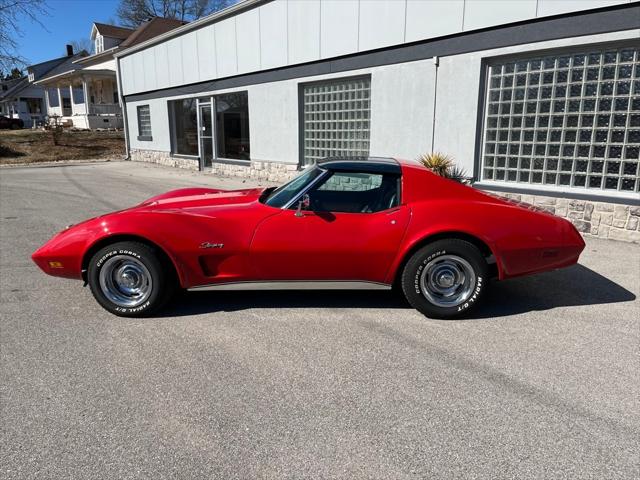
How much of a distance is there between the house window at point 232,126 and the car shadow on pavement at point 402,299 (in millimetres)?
10225

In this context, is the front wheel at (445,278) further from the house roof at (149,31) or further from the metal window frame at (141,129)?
the house roof at (149,31)

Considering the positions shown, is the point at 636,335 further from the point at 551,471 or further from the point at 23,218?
the point at 23,218

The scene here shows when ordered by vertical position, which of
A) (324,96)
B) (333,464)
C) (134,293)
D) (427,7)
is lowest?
(333,464)

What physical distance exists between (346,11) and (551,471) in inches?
385

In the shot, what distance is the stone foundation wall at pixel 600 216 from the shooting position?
21.8 ft

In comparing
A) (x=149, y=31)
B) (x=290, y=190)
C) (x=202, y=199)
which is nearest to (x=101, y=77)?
(x=149, y=31)

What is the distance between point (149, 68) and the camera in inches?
744

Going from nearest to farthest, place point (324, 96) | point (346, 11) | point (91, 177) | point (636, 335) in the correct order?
1. point (636, 335)
2. point (346, 11)
3. point (324, 96)
4. point (91, 177)

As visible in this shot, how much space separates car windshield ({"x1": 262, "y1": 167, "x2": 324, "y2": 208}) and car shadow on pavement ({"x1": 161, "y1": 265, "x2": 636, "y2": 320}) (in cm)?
96

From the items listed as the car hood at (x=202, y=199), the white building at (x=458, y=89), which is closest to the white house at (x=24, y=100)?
the white building at (x=458, y=89)

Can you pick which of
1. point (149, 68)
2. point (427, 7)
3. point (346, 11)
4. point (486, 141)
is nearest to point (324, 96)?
point (346, 11)

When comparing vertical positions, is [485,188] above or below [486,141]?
below

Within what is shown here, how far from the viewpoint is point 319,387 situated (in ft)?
9.65

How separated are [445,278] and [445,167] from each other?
15.9ft
